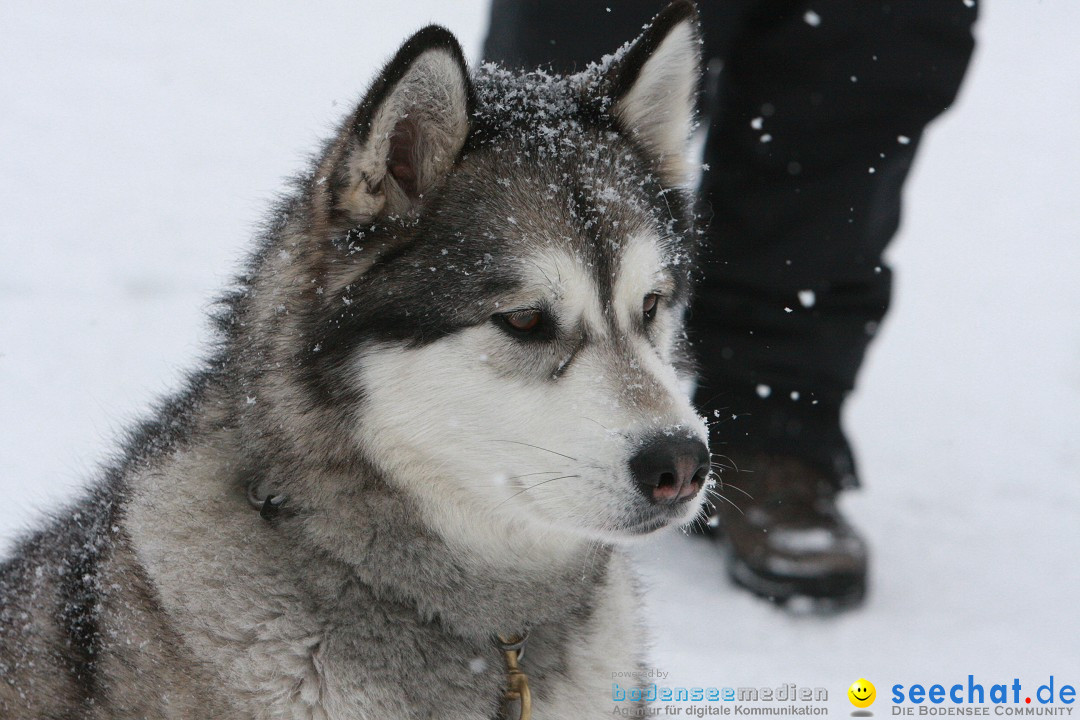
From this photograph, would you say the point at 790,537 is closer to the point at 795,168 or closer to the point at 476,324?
the point at 795,168

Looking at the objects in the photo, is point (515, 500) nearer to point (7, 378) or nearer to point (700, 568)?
point (700, 568)

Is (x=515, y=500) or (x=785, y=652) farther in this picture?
(x=785, y=652)

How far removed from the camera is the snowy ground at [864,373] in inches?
143

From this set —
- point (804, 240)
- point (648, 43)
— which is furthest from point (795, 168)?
point (648, 43)

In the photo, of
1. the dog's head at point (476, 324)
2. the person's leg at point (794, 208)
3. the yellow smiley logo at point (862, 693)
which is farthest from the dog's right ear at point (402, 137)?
the yellow smiley logo at point (862, 693)


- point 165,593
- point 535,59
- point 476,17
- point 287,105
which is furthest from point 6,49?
point 165,593

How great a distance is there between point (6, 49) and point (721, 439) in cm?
674

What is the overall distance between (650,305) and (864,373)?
3.74m

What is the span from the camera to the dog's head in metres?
2.14

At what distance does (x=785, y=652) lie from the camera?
11.4 ft

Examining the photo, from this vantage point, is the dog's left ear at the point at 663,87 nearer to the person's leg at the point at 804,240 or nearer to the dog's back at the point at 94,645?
the person's leg at the point at 804,240

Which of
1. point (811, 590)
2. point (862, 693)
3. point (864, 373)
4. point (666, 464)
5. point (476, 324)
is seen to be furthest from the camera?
point (864, 373)

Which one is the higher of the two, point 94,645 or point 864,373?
point 94,645

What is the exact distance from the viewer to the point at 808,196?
3861mm
